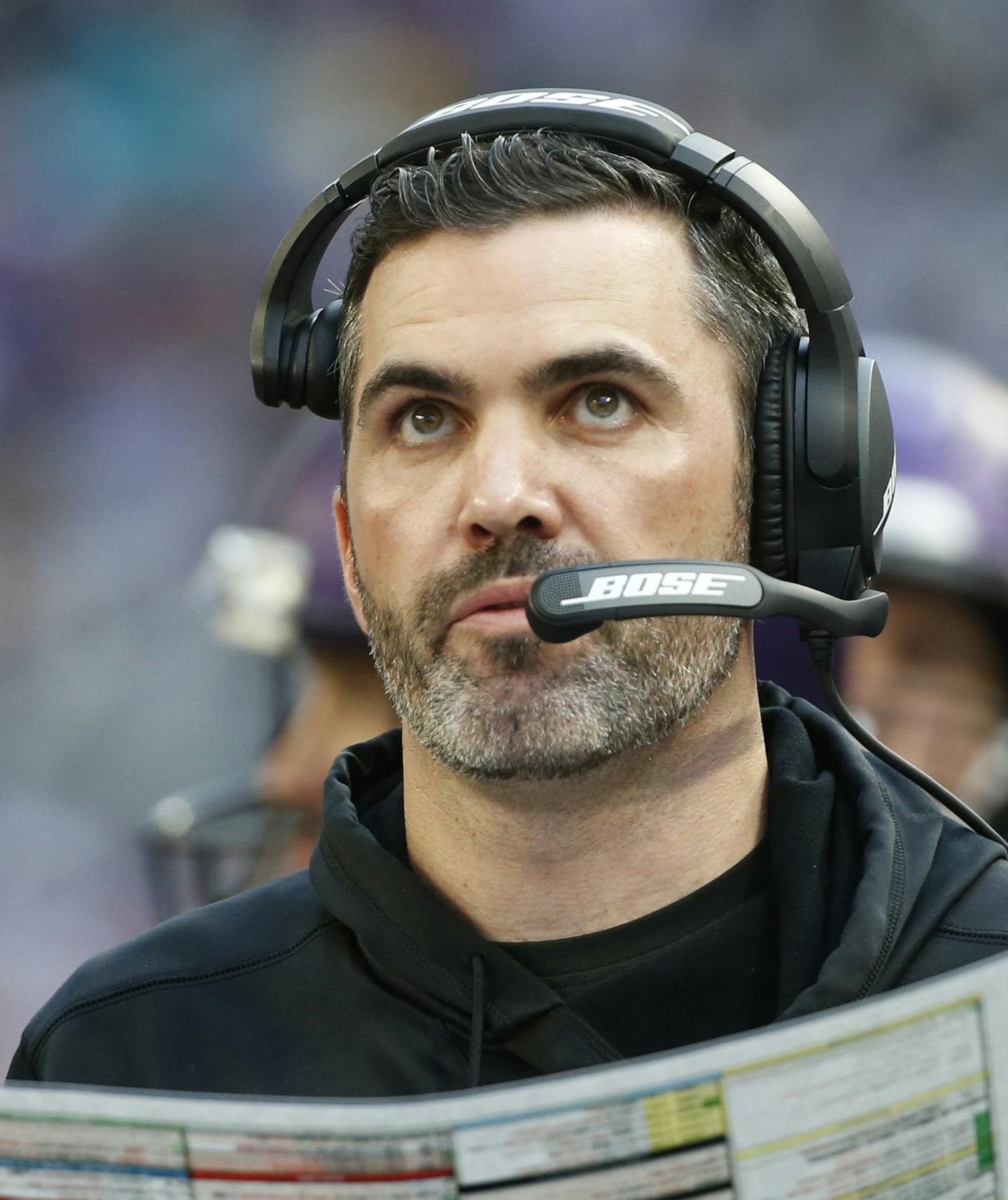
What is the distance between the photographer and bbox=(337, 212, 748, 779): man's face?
1539mm

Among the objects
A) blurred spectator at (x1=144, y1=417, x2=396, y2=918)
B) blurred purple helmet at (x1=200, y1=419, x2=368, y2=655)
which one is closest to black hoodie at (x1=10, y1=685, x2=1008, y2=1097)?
blurred spectator at (x1=144, y1=417, x2=396, y2=918)

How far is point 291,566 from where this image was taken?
146 inches

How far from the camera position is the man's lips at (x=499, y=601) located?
154cm

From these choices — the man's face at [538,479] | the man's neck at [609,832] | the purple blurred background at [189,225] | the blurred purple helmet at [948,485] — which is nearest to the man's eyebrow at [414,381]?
the man's face at [538,479]

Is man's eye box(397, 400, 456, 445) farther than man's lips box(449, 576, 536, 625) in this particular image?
Yes

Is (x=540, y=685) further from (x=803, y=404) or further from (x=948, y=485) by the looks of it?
(x=948, y=485)

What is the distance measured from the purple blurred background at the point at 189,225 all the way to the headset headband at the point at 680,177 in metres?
2.30

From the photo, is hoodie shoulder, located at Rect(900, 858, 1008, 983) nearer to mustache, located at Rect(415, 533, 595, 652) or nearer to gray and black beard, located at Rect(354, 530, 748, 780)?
gray and black beard, located at Rect(354, 530, 748, 780)

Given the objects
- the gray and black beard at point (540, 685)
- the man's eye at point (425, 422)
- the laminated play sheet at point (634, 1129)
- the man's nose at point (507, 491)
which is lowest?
the laminated play sheet at point (634, 1129)

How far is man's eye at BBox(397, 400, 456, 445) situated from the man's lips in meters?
0.19

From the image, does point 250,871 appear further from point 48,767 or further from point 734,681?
point 734,681

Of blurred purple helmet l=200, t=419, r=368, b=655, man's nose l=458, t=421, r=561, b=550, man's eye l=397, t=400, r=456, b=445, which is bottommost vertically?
man's nose l=458, t=421, r=561, b=550

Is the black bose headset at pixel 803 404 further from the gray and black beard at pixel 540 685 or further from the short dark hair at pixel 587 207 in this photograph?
the gray and black beard at pixel 540 685

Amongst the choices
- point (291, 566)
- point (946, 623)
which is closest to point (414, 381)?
point (946, 623)
